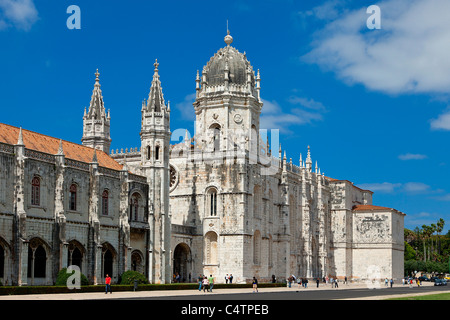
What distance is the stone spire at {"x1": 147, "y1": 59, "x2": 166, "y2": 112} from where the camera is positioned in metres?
64.1

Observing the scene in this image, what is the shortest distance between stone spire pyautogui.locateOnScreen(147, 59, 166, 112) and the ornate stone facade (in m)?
0.11

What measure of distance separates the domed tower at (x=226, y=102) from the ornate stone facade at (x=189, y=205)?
0.13 metres

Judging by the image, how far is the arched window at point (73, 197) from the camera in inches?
2095

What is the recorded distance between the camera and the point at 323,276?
95.6 metres

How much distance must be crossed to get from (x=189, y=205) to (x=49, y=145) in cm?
2168

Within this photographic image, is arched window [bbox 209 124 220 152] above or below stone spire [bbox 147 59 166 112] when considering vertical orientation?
below

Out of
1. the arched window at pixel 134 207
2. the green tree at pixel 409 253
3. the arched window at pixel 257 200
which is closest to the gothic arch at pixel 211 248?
the arched window at pixel 257 200

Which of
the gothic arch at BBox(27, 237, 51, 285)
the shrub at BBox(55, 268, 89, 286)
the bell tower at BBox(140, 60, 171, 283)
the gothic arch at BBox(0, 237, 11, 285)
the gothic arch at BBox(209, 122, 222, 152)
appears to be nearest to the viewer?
the gothic arch at BBox(0, 237, 11, 285)

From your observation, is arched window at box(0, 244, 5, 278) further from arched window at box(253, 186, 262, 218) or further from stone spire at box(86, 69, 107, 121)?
arched window at box(253, 186, 262, 218)

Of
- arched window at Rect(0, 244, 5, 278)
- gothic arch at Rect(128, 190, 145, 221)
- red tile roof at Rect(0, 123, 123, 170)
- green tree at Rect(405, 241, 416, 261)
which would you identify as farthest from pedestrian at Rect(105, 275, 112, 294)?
green tree at Rect(405, 241, 416, 261)
